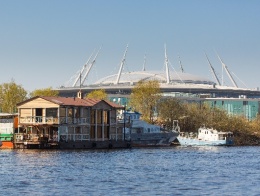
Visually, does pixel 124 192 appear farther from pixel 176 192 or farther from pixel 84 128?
pixel 84 128

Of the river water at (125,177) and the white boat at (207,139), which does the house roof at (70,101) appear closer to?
the white boat at (207,139)

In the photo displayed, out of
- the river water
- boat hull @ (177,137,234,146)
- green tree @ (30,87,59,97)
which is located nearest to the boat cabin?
boat hull @ (177,137,234,146)

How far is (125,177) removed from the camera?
165 feet

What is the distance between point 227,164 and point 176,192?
24.4 metres

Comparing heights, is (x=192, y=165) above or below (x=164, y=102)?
below

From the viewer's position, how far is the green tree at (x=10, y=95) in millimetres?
128625

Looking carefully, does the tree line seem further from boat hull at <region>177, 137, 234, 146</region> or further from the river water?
the river water

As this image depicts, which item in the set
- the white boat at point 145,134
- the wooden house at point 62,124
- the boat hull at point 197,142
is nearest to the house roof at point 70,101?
the wooden house at point 62,124

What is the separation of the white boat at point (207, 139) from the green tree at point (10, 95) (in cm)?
2861

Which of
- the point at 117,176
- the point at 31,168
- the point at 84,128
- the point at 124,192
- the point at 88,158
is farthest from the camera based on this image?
the point at 84,128

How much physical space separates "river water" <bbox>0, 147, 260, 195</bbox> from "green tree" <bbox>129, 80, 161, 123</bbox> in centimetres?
5957

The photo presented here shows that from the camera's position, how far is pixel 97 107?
99688 millimetres

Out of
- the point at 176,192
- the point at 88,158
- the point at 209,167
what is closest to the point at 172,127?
the point at 88,158

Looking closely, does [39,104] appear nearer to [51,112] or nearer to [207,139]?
[51,112]
